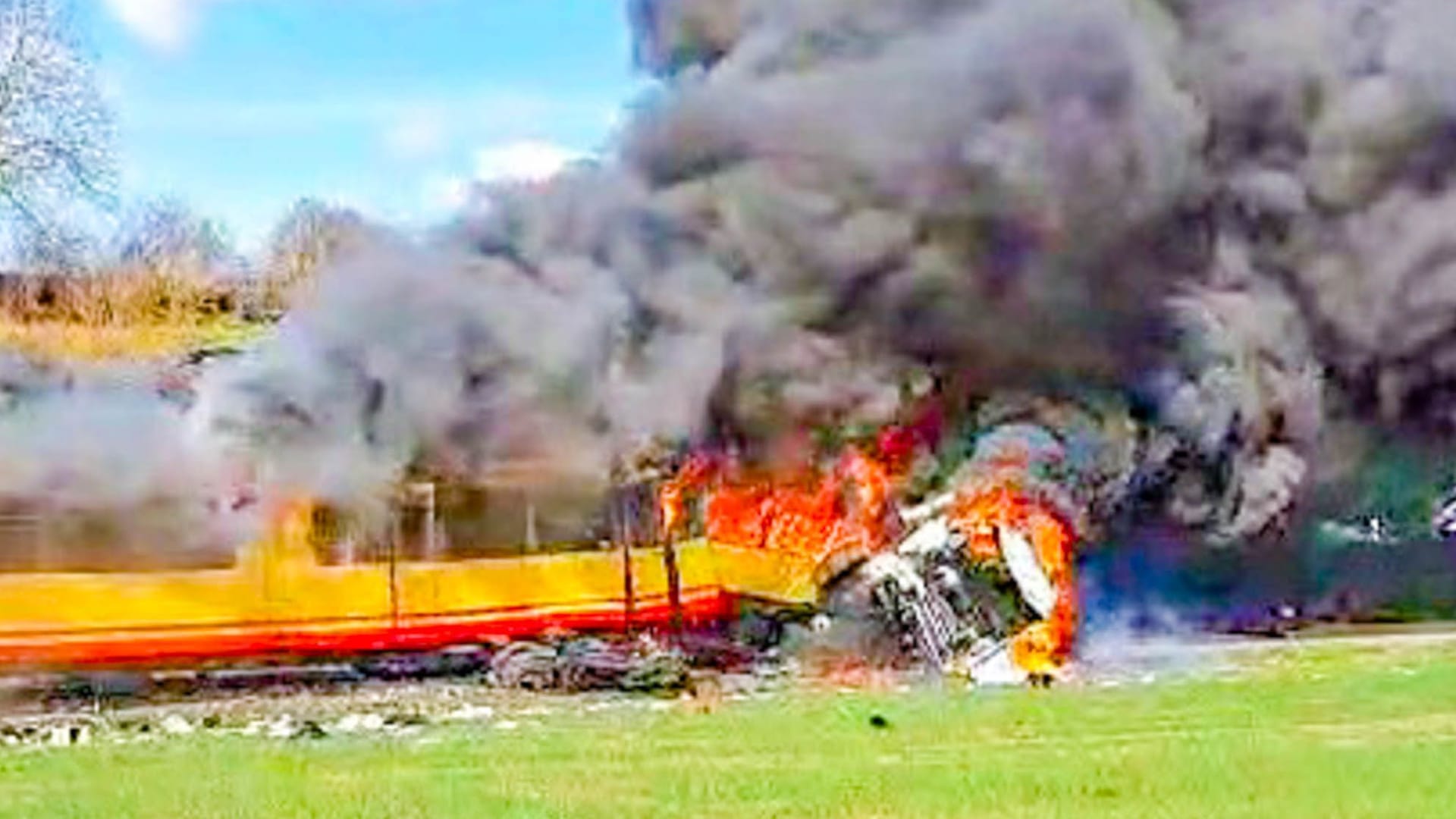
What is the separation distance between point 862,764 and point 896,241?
8745 mm

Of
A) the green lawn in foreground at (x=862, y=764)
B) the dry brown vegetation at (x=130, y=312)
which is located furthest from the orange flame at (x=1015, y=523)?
the dry brown vegetation at (x=130, y=312)

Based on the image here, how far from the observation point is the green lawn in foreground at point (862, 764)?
14.0 meters

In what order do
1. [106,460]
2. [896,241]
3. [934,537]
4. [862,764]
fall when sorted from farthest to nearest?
[934,537] → [896,241] → [106,460] → [862,764]

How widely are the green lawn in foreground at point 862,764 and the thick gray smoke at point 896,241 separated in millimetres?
3373

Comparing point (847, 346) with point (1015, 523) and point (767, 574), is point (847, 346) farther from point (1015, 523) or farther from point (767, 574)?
point (767, 574)

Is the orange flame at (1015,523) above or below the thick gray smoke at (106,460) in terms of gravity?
below

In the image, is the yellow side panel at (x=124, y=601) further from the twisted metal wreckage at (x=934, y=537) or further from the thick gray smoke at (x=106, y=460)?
the twisted metal wreckage at (x=934, y=537)

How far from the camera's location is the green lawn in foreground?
14.0 metres

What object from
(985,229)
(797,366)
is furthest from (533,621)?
(985,229)

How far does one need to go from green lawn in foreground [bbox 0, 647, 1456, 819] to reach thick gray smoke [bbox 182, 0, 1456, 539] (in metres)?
3.37

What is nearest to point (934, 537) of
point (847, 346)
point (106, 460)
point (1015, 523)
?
point (1015, 523)

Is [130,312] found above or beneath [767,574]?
above

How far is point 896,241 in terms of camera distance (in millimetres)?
23969

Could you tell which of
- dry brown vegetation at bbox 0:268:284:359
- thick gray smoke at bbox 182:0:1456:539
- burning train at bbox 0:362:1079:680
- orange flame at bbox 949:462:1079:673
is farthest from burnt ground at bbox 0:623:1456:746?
dry brown vegetation at bbox 0:268:284:359
